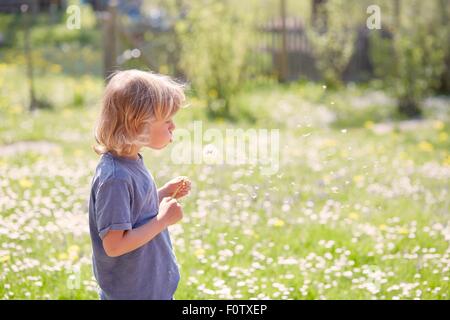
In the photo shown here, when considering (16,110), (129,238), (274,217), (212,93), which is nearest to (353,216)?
(274,217)

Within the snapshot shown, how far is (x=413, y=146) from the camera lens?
7.82 m

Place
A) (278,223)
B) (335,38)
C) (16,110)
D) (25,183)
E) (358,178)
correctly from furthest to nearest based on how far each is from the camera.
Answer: (335,38) → (16,110) → (358,178) → (25,183) → (278,223)

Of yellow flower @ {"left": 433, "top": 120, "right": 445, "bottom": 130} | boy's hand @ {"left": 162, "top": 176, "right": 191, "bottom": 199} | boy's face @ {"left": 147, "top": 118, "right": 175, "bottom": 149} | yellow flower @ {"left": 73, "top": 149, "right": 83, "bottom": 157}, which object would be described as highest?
boy's face @ {"left": 147, "top": 118, "right": 175, "bottom": 149}

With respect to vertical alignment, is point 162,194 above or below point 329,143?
above

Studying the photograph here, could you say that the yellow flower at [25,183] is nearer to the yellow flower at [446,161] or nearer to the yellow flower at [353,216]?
the yellow flower at [353,216]

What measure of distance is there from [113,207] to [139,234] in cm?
13

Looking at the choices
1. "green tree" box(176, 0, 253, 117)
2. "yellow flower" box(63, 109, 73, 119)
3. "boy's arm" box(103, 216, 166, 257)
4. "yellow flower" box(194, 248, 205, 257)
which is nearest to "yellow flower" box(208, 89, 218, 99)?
"green tree" box(176, 0, 253, 117)

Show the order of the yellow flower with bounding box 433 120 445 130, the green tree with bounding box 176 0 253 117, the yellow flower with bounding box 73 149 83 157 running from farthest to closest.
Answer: the green tree with bounding box 176 0 253 117, the yellow flower with bounding box 433 120 445 130, the yellow flower with bounding box 73 149 83 157

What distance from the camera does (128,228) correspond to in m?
2.61

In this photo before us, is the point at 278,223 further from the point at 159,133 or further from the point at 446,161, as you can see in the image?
the point at 446,161

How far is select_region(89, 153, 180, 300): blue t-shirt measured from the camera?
261cm

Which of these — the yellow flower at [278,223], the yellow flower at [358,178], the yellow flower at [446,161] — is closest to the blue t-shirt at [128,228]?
the yellow flower at [278,223]

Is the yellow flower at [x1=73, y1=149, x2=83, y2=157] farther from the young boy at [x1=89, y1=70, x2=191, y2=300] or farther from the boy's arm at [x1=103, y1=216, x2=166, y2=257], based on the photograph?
the boy's arm at [x1=103, y1=216, x2=166, y2=257]

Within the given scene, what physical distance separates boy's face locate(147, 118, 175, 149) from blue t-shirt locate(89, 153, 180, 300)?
98 mm
